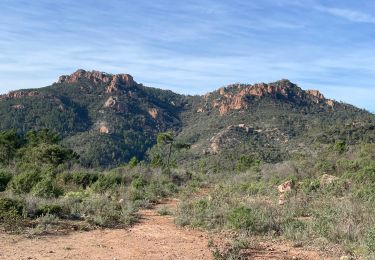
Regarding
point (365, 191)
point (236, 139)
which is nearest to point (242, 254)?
point (365, 191)

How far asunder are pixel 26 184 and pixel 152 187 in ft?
19.2

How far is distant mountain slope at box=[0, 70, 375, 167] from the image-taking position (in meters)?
67.8

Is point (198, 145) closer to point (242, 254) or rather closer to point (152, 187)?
point (152, 187)

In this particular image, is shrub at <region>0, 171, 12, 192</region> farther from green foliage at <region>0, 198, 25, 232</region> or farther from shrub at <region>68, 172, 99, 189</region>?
green foliage at <region>0, 198, 25, 232</region>

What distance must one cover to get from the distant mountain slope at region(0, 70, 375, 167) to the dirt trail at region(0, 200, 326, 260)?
42.4 m

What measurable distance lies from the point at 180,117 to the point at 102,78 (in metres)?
29.2

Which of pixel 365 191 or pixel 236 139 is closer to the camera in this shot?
pixel 365 191

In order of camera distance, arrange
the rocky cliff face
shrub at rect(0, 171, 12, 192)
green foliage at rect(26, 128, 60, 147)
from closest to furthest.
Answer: shrub at rect(0, 171, 12, 192), green foliage at rect(26, 128, 60, 147), the rocky cliff face

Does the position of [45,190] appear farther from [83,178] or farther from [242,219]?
[242,219]

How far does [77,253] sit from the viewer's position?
27.6 feet

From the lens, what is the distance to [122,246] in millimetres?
9266

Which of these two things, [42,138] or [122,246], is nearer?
[122,246]

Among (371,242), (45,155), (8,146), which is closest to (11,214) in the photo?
→ (371,242)

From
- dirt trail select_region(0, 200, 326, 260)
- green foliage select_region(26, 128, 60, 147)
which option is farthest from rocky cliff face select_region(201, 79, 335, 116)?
dirt trail select_region(0, 200, 326, 260)
